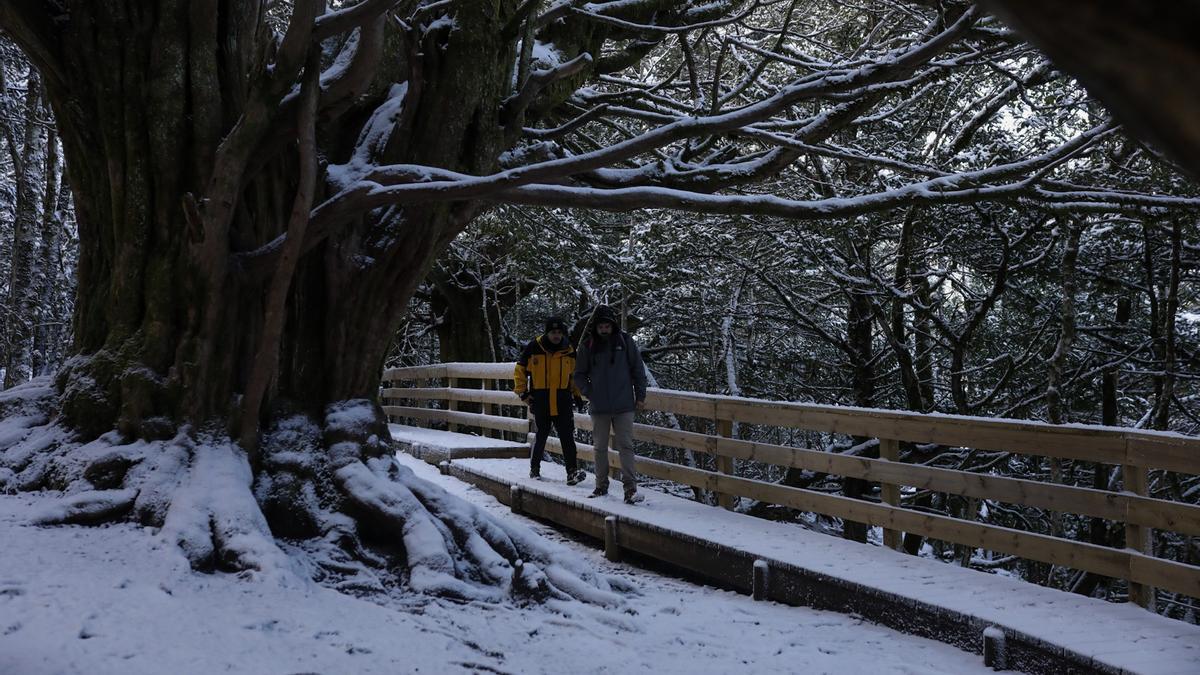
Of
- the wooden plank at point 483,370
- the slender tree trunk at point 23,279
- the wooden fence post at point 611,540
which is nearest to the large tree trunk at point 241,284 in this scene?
the wooden fence post at point 611,540

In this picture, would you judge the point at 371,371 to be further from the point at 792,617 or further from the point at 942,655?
the point at 942,655

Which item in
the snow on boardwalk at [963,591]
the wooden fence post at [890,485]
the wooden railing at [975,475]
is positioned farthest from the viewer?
the wooden fence post at [890,485]

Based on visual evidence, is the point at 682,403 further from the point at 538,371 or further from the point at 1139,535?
the point at 1139,535

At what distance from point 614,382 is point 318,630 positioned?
4.27 metres

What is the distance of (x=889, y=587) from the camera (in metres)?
5.36

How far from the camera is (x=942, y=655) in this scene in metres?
4.74

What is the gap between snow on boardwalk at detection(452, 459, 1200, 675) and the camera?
421 cm

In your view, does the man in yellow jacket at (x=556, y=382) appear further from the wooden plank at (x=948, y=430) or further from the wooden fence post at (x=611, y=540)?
the wooden plank at (x=948, y=430)

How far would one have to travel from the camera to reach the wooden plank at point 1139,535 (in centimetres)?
480

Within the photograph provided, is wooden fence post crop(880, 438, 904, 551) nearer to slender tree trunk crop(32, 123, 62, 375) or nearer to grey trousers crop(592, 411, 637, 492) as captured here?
grey trousers crop(592, 411, 637, 492)

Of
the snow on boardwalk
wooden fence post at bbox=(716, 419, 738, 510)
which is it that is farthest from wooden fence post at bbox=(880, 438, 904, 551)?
wooden fence post at bbox=(716, 419, 738, 510)

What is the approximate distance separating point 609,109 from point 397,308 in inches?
90.1

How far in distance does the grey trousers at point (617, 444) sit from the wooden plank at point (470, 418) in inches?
147

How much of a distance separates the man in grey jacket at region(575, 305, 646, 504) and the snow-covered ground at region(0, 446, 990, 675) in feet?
8.36
